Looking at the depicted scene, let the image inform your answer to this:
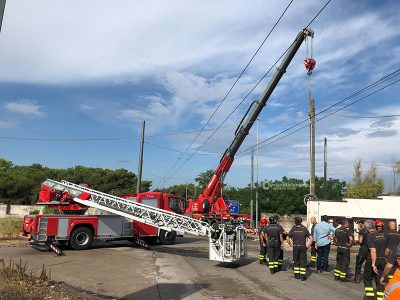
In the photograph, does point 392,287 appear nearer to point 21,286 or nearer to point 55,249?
point 21,286

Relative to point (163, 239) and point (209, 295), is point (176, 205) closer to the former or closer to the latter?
point (163, 239)

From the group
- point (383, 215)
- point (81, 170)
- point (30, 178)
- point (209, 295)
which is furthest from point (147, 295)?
point (81, 170)

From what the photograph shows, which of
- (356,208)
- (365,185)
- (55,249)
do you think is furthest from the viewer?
(365,185)

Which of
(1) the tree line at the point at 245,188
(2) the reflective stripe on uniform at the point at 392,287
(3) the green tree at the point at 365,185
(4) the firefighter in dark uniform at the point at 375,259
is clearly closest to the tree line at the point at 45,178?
(1) the tree line at the point at 245,188

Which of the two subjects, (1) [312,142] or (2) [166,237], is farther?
(1) [312,142]

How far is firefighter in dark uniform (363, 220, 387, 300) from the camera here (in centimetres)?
819

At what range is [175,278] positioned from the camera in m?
10.4

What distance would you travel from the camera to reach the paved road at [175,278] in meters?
8.79

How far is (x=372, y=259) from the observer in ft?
26.9

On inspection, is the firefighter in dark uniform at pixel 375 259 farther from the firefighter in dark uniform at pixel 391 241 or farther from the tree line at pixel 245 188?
the tree line at pixel 245 188

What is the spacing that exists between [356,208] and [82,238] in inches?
626

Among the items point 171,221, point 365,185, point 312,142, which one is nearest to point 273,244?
point 171,221

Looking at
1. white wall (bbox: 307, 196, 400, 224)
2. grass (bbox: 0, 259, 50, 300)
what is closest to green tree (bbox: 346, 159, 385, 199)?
white wall (bbox: 307, 196, 400, 224)

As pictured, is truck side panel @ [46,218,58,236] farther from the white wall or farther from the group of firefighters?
the white wall
